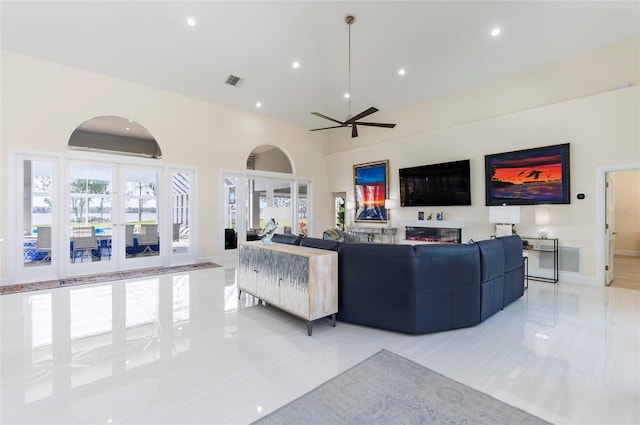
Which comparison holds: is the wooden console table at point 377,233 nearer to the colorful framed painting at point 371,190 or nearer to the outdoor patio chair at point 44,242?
the colorful framed painting at point 371,190

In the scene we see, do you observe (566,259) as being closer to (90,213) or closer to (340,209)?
Result: (340,209)

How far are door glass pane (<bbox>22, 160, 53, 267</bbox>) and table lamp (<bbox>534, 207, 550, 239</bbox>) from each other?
924 cm

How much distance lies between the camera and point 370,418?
1.78 metres

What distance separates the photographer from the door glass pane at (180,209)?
6828 mm

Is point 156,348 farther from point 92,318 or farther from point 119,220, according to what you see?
point 119,220

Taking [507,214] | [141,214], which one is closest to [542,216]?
[507,214]

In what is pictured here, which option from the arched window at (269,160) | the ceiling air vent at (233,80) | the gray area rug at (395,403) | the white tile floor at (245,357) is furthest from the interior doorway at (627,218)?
the ceiling air vent at (233,80)

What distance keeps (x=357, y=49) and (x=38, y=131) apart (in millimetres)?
5912

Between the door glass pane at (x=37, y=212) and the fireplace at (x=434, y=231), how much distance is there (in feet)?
23.6

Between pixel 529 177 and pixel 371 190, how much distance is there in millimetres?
3907

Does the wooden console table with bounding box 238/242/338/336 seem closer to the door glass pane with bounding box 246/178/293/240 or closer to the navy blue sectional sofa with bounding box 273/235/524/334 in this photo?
the navy blue sectional sofa with bounding box 273/235/524/334

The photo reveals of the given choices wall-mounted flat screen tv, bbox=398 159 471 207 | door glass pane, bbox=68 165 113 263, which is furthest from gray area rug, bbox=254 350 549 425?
door glass pane, bbox=68 165 113 263

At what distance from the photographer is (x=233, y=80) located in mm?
6230

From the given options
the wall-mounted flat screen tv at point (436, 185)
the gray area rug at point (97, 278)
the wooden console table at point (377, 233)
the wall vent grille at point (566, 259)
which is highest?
the wall-mounted flat screen tv at point (436, 185)
